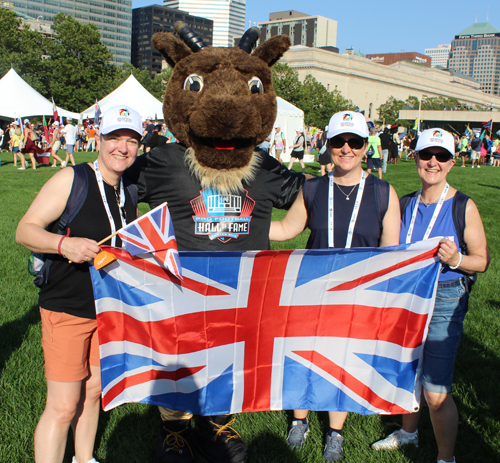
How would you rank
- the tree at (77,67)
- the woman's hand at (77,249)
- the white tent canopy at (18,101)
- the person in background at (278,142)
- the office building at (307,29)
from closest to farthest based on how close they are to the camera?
1. the woman's hand at (77,249)
2. the person in background at (278,142)
3. the white tent canopy at (18,101)
4. the tree at (77,67)
5. the office building at (307,29)

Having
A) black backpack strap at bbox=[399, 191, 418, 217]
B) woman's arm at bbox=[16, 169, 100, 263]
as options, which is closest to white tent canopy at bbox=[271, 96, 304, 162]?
black backpack strap at bbox=[399, 191, 418, 217]

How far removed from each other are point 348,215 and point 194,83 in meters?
1.39

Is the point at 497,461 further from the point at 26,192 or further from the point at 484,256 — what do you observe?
the point at 26,192

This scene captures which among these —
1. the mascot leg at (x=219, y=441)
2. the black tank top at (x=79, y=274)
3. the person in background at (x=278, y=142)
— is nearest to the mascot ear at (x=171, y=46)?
the black tank top at (x=79, y=274)

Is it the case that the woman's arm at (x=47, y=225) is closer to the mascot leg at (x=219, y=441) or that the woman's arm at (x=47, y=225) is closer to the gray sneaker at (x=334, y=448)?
the mascot leg at (x=219, y=441)

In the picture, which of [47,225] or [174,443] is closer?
[47,225]

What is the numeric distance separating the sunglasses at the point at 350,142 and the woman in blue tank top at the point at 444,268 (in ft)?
1.28

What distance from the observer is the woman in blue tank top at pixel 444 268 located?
2.97m

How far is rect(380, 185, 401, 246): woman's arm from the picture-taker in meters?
3.12

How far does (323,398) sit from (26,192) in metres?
11.9

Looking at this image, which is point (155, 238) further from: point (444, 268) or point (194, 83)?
point (444, 268)

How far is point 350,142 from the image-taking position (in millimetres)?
3100

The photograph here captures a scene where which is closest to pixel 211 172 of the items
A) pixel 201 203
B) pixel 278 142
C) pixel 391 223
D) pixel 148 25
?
pixel 201 203

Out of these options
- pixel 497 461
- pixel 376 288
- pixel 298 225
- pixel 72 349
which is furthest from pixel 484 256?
pixel 72 349
